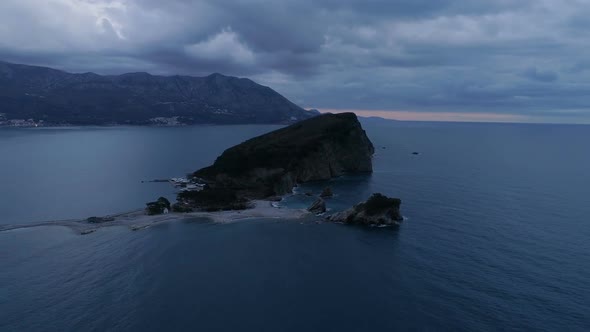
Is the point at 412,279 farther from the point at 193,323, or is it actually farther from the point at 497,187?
the point at 497,187

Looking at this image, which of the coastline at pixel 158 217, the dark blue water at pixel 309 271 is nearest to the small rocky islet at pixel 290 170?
the coastline at pixel 158 217

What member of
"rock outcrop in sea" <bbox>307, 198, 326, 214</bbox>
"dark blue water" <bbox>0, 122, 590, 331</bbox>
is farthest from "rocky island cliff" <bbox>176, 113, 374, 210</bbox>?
"rock outcrop in sea" <bbox>307, 198, 326, 214</bbox>

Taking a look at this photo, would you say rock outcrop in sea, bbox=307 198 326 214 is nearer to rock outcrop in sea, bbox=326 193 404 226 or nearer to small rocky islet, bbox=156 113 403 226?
small rocky islet, bbox=156 113 403 226

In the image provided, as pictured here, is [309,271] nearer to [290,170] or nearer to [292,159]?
[290,170]

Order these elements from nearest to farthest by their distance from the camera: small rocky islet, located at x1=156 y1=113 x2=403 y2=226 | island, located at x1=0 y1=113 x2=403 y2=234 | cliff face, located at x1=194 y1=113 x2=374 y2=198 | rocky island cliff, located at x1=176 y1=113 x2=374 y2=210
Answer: island, located at x1=0 y1=113 x2=403 y2=234, small rocky islet, located at x1=156 y1=113 x2=403 y2=226, rocky island cliff, located at x1=176 y1=113 x2=374 y2=210, cliff face, located at x1=194 y1=113 x2=374 y2=198

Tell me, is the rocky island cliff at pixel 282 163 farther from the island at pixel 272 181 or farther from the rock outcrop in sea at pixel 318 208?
the rock outcrop in sea at pixel 318 208

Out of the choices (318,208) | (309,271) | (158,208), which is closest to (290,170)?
(318,208)

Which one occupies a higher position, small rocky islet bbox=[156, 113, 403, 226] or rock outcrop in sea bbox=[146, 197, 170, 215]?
small rocky islet bbox=[156, 113, 403, 226]

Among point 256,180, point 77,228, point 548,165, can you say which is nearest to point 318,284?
point 77,228
